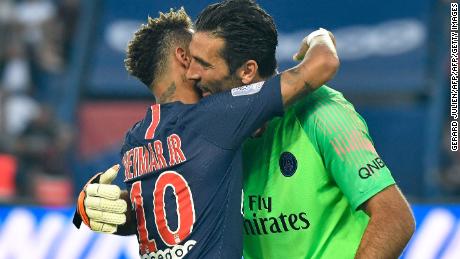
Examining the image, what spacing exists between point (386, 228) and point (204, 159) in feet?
2.81

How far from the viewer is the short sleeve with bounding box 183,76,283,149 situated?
4254mm

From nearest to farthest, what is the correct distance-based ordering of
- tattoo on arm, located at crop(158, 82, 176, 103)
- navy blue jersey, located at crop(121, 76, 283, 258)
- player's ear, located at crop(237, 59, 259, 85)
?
navy blue jersey, located at crop(121, 76, 283, 258), player's ear, located at crop(237, 59, 259, 85), tattoo on arm, located at crop(158, 82, 176, 103)

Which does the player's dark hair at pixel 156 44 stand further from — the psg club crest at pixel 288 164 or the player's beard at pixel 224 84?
the psg club crest at pixel 288 164

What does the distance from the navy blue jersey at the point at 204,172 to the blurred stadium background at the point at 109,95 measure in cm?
382

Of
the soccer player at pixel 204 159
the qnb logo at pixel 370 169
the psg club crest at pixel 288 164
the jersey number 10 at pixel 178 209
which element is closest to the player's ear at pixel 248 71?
the soccer player at pixel 204 159

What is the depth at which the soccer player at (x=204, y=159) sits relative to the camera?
427 centimetres

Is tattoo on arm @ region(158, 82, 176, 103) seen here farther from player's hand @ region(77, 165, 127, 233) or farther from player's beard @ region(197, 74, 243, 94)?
player's hand @ region(77, 165, 127, 233)

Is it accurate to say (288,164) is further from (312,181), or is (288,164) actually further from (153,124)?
(153,124)

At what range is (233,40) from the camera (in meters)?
4.43

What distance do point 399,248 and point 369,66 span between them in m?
6.78

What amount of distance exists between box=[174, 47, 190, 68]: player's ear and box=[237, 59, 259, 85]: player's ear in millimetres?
406

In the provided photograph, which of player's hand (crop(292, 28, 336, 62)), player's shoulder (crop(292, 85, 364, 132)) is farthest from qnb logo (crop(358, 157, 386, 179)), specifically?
player's hand (crop(292, 28, 336, 62))

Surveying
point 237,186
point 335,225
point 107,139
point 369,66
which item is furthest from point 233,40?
point 107,139

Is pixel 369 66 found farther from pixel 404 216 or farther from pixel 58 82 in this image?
pixel 404 216
